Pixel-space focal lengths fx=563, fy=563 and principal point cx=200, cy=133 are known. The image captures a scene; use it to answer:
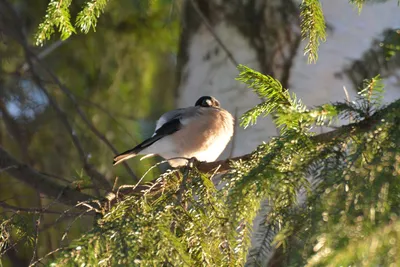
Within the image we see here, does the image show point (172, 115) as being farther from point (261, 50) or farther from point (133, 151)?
point (261, 50)

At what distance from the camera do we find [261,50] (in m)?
1.74

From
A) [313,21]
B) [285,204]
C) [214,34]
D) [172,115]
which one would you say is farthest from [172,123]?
[285,204]

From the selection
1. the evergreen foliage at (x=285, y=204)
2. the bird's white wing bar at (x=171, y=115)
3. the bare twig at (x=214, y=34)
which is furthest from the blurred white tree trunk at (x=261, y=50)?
the evergreen foliage at (x=285, y=204)

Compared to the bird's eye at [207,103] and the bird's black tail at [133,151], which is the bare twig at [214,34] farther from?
the bird's black tail at [133,151]

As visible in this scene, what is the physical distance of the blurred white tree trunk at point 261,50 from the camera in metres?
1.64

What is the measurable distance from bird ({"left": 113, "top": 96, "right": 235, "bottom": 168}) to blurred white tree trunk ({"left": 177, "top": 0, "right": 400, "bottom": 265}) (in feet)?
0.22

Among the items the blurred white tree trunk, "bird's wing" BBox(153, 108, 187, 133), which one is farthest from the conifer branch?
"bird's wing" BBox(153, 108, 187, 133)

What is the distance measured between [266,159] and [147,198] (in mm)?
218

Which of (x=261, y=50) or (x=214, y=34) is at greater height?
(x=214, y=34)

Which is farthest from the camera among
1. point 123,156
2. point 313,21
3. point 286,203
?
point 123,156

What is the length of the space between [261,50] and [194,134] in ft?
1.11

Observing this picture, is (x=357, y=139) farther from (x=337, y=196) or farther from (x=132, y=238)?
(x=132, y=238)

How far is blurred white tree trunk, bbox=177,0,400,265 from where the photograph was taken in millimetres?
1639

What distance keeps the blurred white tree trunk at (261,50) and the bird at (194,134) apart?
0.22 feet
